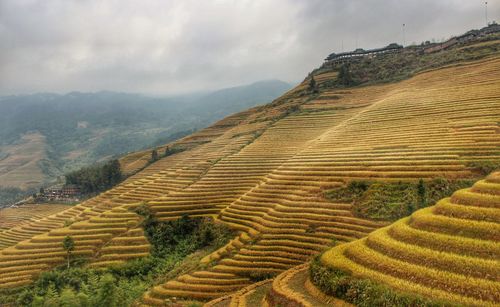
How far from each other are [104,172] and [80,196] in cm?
1122

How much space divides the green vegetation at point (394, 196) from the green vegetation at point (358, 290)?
16.2m

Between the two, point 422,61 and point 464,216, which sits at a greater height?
point 422,61

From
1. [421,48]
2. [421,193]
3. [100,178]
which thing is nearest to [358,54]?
[421,48]

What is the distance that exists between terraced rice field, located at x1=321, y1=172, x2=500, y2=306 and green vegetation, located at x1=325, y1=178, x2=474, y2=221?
483 inches

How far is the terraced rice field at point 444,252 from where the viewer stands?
16438 millimetres

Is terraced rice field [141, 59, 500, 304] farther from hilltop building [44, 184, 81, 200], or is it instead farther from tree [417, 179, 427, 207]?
hilltop building [44, 184, 81, 200]

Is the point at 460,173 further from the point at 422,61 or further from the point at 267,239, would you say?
the point at 422,61

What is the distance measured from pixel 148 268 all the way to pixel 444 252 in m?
33.4

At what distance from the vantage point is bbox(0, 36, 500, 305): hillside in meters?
35.1

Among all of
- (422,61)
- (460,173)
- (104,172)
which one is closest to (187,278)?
(460,173)

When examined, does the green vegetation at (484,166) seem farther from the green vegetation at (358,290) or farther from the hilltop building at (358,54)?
the hilltop building at (358,54)

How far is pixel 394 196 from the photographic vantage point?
3806 centimetres

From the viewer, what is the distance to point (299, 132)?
262 ft

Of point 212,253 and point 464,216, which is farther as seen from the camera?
point 212,253
